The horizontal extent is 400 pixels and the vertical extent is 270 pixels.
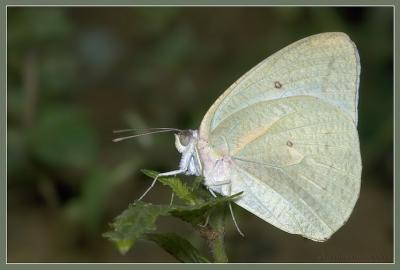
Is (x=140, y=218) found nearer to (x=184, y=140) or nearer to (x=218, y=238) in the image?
(x=218, y=238)

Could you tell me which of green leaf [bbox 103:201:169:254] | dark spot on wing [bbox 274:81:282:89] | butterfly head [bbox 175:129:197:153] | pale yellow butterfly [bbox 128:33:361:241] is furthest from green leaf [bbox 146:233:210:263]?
dark spot on wing [bbox 274:81:282:89]

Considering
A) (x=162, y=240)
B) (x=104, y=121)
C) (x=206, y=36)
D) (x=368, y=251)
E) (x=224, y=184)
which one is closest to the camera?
(x=162, y=240)

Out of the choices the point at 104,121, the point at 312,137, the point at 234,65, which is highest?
the point at 312,137

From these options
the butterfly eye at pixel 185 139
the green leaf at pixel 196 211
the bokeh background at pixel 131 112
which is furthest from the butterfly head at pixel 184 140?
the bokeh background at pixel 131 112

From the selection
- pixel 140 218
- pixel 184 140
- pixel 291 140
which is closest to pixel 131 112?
pixel 184 140

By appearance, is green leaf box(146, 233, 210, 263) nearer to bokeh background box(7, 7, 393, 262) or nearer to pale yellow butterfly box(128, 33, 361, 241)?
pale yellow butterfly box(128, 33, 361, 241)

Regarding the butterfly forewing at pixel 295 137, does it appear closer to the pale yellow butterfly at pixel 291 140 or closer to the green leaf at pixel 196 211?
the pale yellow butterfly at pixel 291 140

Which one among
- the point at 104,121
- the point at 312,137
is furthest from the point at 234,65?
the point at 312,137

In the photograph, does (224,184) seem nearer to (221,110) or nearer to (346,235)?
(221,110)
